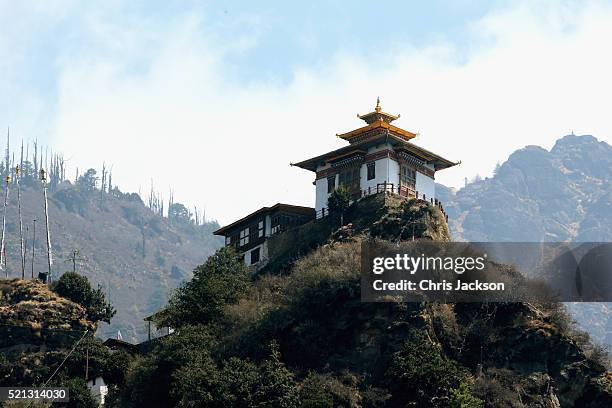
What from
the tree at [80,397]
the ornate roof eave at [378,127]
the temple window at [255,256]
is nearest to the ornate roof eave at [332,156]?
the ornate roof eave at [378,127]

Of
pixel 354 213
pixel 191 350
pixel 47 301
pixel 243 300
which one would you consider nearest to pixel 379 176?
pixel 354 213

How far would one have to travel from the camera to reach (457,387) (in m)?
68.5

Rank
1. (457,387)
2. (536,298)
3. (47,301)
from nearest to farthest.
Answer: (457,387) → (536,298) → (47,301)

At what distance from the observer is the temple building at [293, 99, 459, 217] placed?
93062 mm

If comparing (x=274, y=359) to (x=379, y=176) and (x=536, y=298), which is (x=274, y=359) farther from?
(x=379, y=176)

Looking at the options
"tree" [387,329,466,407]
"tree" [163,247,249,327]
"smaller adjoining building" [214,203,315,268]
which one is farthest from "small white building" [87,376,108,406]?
"tree" [387,329,466,407]

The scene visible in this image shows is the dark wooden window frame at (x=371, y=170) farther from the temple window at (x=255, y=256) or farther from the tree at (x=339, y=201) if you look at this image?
the temple window at (x=255, y=256)

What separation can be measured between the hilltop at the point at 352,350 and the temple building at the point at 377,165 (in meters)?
7.83

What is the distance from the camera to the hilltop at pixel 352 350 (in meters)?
69.6

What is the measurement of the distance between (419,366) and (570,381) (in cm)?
1110

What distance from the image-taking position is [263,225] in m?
100

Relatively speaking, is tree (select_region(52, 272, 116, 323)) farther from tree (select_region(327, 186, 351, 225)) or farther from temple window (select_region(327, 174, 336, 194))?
tree (select_region(327, 186, 351, 225))

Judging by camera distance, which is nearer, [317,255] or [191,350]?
[191,350]

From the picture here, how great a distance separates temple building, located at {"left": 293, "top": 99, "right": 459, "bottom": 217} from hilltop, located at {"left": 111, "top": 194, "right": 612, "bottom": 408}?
7827 mm
